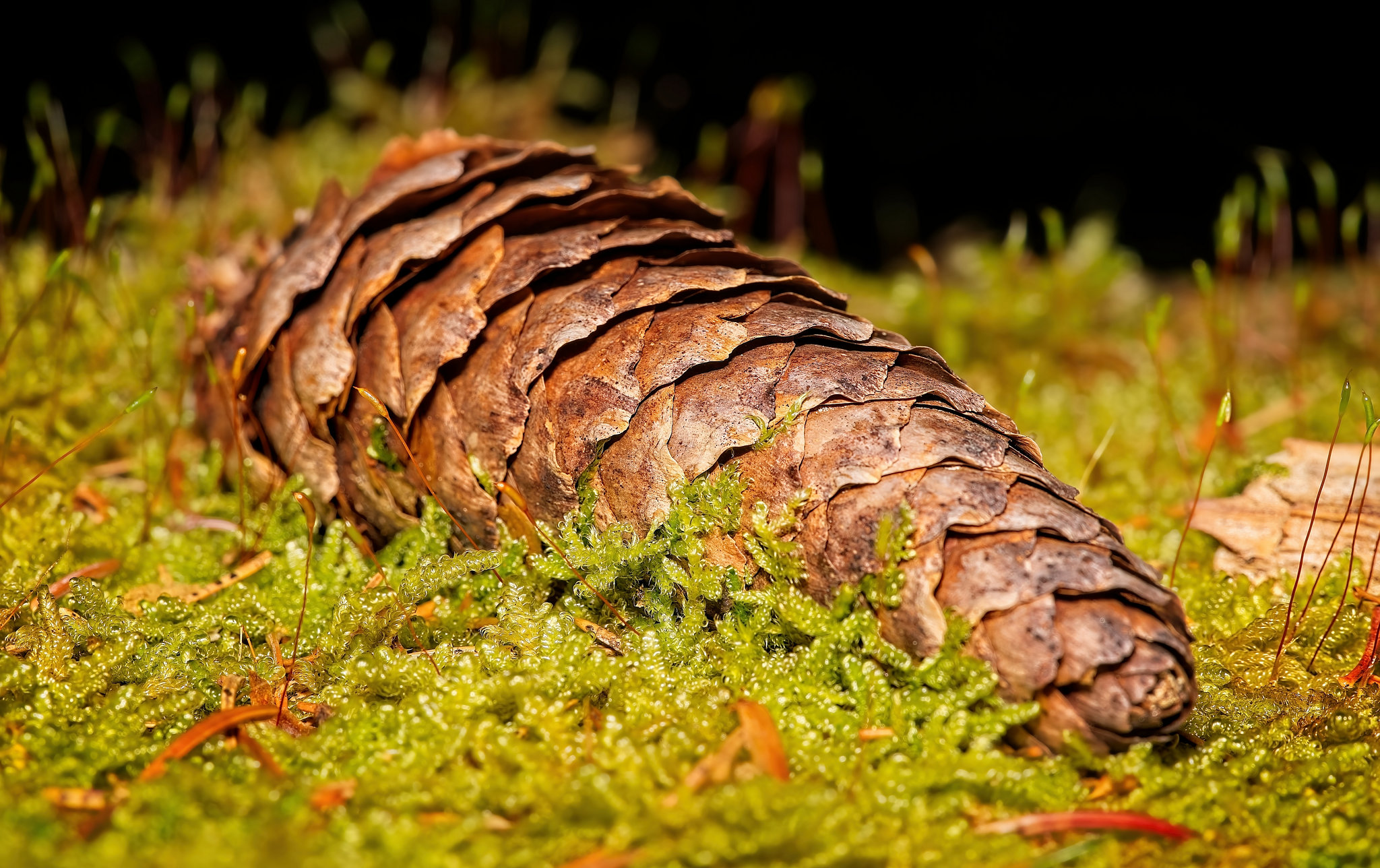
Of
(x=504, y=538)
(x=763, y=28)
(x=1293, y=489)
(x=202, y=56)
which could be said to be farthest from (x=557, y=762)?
(x=763, y=28)

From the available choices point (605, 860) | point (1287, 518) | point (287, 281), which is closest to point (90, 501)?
point (287, 281)

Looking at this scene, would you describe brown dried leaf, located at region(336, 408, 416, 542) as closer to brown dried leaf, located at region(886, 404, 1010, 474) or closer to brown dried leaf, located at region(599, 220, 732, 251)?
brown dried leaf, located at region(599, 220, 732, 251)

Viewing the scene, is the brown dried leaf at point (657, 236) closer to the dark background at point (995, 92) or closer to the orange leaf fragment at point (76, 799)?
Answer: the orange leaf fragment at point (76, 799)

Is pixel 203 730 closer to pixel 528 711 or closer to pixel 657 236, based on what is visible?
pixel 528 711

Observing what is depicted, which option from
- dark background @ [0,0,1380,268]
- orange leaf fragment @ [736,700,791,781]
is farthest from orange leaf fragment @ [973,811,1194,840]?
dark background @ [0,0,1380,268]

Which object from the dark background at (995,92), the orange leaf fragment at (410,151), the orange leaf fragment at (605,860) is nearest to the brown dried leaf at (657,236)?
the orange leaf fragment at (410,151)
